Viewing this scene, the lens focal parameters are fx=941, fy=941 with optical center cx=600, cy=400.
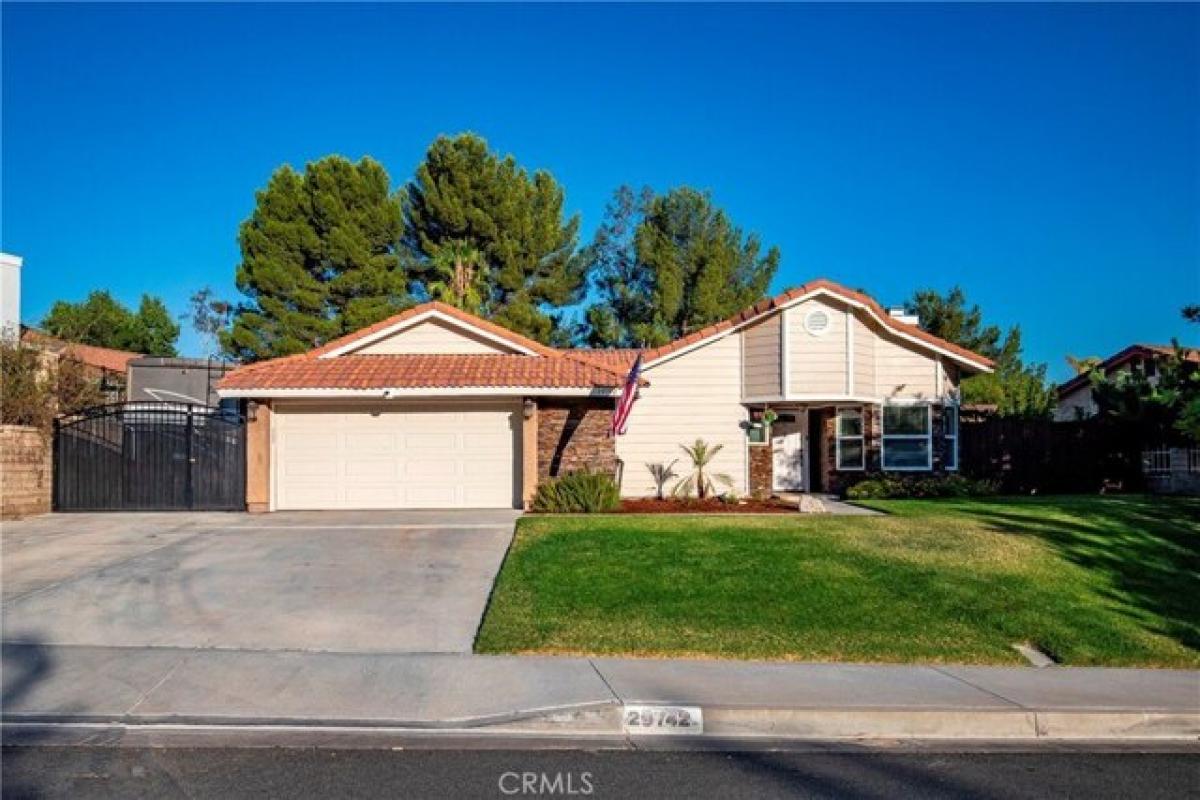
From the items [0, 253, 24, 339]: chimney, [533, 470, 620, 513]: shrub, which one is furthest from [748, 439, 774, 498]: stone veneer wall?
[0, 253, 24, 339]: chimney

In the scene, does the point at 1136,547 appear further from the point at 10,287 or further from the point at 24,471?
the point at 10,287

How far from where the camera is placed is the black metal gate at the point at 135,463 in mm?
17734

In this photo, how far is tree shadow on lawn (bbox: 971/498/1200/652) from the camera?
10750 mm

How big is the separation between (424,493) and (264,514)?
2976 millimetres

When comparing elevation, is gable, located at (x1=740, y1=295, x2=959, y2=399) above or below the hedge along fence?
above

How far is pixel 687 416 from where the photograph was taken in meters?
20.8

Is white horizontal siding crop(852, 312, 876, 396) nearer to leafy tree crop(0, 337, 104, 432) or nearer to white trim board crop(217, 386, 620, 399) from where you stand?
white trim board crop(217, 386, 620, 399)

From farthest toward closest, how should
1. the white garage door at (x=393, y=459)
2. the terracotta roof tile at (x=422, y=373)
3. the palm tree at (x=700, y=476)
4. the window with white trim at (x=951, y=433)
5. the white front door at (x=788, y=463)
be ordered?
the white front door at (x=788, y=463) → the window with white trim at (x=951, y=433) → the palm tree at (x=700, y=476) → the white garage door at (x=393, y=459) → the terracotta roof tile at (x=422, y=373)

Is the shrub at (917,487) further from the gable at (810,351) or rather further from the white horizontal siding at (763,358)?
the white horizontal siding at (763,358)

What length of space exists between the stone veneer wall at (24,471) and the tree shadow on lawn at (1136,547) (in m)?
16.6

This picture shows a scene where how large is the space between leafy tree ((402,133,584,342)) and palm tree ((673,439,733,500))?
13.6 m

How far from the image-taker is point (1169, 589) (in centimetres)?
1157

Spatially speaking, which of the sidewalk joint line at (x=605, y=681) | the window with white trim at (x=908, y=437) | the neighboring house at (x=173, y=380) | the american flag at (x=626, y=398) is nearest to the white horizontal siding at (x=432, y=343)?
the american flag at (x=626, y=398)

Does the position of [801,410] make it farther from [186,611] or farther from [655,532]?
[186,611]
